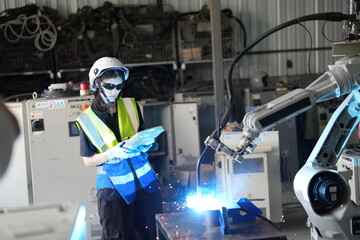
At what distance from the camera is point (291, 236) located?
18.2ft

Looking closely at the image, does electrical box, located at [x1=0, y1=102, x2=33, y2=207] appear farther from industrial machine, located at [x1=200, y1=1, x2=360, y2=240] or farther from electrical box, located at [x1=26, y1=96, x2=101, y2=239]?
industrial machine, located at [x1=200, y1=1, x2=360, y2=240]

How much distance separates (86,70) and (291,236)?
4.58 m

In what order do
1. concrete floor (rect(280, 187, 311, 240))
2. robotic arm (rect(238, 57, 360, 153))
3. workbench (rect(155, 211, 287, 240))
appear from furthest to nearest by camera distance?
concrete floor (rect(280, 187, 311, 240)) → robotic arm (rect(238, 57, 360, 153)) → workbench (rect(155, 211, 287, 240))

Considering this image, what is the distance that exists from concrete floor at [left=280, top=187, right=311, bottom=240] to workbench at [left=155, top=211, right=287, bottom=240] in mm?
2728

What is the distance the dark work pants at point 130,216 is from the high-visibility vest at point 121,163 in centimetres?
7

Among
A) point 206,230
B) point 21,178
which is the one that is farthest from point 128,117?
point 21,178

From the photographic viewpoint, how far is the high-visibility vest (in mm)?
3672

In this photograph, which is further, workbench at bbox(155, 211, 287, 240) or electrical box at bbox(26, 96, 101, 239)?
electrical box at bbox(26, 96, 101, 239)

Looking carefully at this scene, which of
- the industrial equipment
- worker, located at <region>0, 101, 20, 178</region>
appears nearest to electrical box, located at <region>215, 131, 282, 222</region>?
the industrial equipment

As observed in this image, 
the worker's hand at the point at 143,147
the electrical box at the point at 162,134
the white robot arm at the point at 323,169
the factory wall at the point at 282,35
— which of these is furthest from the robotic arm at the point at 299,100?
the factory wall at the point at 282,35

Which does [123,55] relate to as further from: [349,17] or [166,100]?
[349,17]

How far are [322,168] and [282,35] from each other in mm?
6857

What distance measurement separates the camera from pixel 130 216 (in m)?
3.67

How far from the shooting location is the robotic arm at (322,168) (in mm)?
2824
